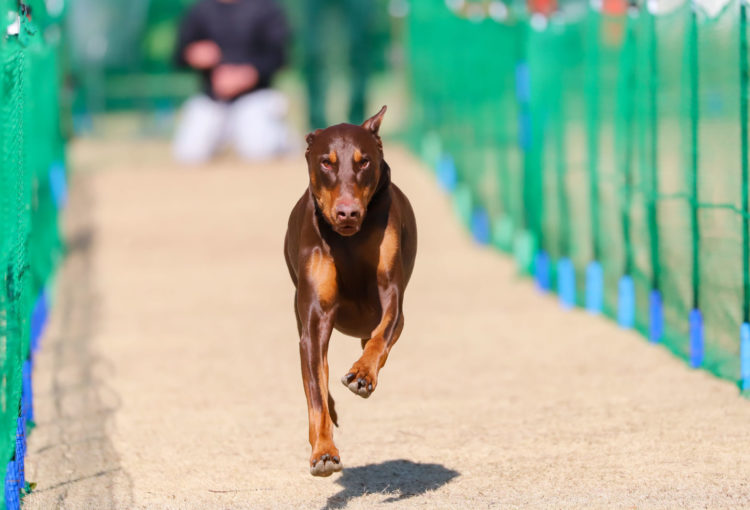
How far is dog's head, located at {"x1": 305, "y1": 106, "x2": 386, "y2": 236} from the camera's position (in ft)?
14.8

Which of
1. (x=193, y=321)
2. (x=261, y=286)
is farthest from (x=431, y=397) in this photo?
(x=261, y=286)

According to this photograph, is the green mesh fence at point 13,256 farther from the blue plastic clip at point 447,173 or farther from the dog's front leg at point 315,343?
the blue plastic clip at point 447,173

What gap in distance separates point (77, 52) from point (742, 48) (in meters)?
16.8

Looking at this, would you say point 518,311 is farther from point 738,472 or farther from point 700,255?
point 738,472

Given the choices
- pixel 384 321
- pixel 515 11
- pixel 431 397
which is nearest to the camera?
pixel 384 321

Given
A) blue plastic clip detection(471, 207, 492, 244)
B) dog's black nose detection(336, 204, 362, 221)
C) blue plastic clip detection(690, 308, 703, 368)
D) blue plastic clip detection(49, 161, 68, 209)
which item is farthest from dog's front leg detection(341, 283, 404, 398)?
blue plastic clip detection(471, 207, 492, 244)

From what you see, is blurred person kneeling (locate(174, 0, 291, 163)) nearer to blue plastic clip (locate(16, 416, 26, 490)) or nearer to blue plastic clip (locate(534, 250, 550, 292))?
blue plastic clip (locate(534, 250, 550, 292))

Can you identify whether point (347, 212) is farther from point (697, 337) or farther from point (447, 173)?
point (447, 173)

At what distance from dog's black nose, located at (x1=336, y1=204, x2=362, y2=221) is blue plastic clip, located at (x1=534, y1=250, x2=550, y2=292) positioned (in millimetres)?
6482

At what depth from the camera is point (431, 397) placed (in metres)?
7.47

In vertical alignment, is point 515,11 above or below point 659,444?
above

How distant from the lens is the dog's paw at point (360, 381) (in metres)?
4.50

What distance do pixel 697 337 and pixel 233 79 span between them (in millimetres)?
10197

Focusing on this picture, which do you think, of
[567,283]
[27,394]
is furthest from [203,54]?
[27,394]
